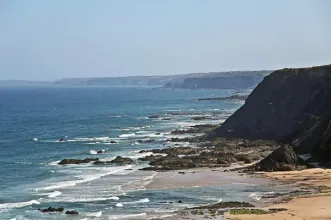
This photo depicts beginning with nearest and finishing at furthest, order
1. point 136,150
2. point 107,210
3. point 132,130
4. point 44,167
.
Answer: point 107,210, point 44,167, point 136,150, point 132,130

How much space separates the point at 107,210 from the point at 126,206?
187 centimetres

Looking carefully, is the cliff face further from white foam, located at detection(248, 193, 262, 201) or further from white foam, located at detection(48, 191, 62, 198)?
white foam, located at detection(48, 191, 62, 198)

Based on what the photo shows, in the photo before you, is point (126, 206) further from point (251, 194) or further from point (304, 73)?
point (304, 73)

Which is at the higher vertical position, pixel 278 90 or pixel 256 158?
pixel 278 90

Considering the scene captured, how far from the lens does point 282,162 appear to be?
5672 cm

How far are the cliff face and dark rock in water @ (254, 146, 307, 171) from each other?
41.8ft

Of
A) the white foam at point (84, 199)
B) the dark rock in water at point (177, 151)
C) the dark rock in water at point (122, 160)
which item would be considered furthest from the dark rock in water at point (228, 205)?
the dark rock in water at point (177, 151)

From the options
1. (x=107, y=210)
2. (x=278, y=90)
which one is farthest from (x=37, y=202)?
(x=278, y=90)

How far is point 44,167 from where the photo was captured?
6159 cm

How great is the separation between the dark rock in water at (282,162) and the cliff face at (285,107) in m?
12.7

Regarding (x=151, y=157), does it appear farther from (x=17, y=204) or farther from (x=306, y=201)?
(x=306, y=201)

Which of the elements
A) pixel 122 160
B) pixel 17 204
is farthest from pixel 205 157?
pixel 17 204

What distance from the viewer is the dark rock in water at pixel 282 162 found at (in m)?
56.1

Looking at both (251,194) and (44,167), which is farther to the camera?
(44,167)
